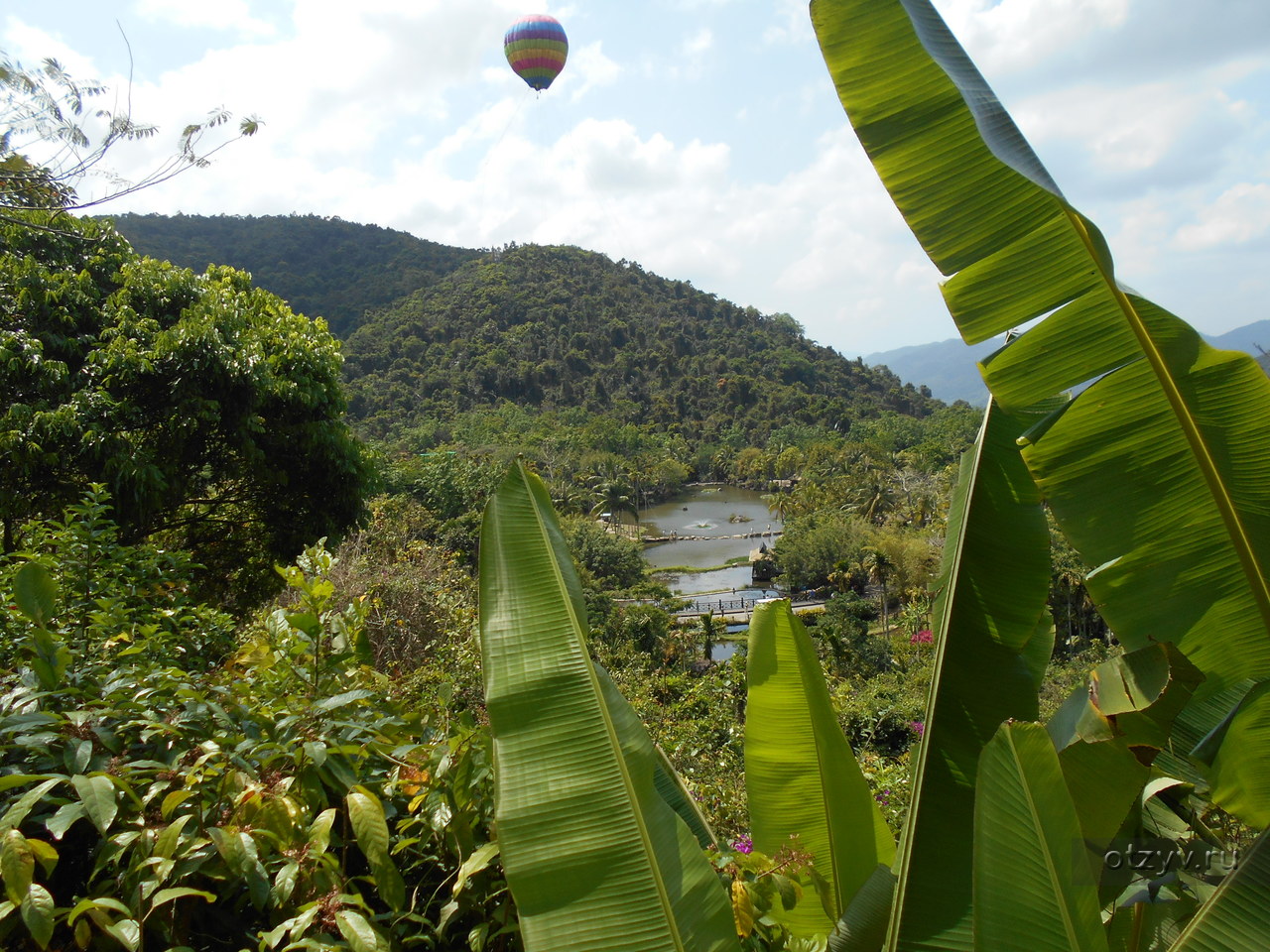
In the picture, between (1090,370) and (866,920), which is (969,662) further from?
(1090,370)

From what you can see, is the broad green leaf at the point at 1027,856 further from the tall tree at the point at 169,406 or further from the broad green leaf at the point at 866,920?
the tall tree at the point at 169,406

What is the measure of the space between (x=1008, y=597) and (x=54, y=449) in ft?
28.3

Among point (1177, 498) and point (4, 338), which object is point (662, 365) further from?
point (1177, 498)

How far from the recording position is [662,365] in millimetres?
87562

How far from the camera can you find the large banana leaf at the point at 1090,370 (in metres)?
1.37

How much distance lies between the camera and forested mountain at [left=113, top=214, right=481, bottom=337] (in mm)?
80625

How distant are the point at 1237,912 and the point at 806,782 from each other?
0.75 m

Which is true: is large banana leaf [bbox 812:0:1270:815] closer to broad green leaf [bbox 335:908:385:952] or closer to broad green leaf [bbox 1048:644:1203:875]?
broad green leaf [bbox 1048:644:1203:875]

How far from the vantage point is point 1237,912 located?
940 millimetres

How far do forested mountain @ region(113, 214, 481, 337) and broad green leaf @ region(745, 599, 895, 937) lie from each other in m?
81.9

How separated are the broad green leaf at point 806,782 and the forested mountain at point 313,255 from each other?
81.9 m

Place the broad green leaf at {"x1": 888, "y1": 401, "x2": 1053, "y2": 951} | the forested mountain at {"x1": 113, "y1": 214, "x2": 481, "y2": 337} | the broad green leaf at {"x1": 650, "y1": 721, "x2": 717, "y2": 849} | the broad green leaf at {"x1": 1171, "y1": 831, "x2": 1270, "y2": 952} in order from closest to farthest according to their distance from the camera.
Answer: the broad green leaf at {"x1": 1171, "y1": 831, "x2": 1270, "y2": 952} < the broad green leaf at {"x1": 888, "y1": 401, "x2": 1053, "y2": 951} < the broad green leaf at {"x1": 650, "y1": 721, "x2": 717, "y2": 849} < the forested mountain at {"x1": 113, "y1": 214, "x2": 481, "y2": 337}

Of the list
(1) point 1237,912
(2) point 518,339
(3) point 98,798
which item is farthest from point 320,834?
(2) point 518,339

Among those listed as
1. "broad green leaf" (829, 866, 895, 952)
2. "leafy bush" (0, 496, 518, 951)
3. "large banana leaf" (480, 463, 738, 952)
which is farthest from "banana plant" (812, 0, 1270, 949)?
"leafy bush" (0, 496, 518, 951)
